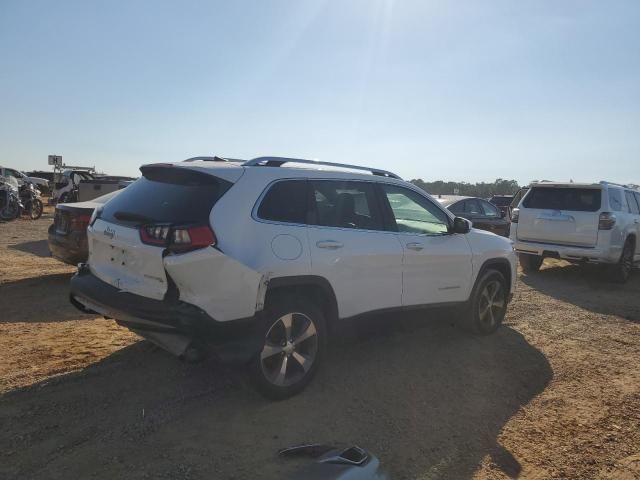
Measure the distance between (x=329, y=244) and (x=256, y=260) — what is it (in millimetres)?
723

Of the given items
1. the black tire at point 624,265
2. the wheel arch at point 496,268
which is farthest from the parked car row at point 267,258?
the black tire at point 624,265

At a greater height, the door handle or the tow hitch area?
the door handle

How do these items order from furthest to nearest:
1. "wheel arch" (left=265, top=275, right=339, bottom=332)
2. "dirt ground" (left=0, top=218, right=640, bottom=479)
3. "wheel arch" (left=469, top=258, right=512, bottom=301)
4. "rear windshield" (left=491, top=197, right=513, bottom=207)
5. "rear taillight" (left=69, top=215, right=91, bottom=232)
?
"rear windshield" (left=491, top=197, right=513, bottom=207) < "rear taillight" (left=69, top=215, right=91, bottom=232) < "wheel arch" (left=469, top=258, right=512, bottom=301) < "wheel arch" (left=265, top=275, right=339, bottom=332) < "dirt ground" (left=0, top=218, right=640, bottom=479)

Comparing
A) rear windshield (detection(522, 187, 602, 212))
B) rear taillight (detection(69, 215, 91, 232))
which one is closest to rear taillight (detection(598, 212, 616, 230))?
rear windshield (detection(522, 187, 602, 212))

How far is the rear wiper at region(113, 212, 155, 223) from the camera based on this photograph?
3.75 metres

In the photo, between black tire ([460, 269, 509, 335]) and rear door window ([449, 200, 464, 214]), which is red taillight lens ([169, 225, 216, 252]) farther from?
rear door window ([449, 200, 464, 214])

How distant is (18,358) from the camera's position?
4.62 m

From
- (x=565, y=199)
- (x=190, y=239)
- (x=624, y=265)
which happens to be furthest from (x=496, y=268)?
(x=624, y=265)

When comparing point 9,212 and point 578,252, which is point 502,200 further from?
point 9,212

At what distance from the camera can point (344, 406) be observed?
3984mm

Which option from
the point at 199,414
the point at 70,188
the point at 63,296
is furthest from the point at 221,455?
the point at 70,188

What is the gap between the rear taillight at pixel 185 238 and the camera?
3.47 m

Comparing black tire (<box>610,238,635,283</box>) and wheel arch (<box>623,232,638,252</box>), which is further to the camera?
wheel arch (<box>623,232,638,252</box>)

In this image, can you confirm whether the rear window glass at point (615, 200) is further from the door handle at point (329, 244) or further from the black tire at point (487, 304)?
the door handle at point (329, 244)
